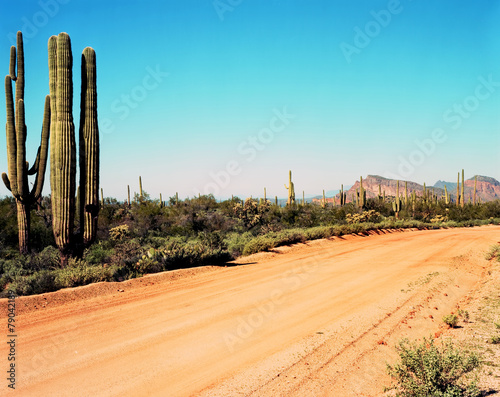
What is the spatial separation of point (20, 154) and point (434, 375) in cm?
1473

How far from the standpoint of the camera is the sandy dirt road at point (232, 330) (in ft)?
14.9

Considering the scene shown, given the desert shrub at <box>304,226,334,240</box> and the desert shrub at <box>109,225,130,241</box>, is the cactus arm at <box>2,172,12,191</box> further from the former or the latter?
the desert shrub at <box>304,226,334,240</box>

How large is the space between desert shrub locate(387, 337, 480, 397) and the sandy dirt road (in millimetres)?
423

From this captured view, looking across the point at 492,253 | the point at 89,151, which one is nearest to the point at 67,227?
the point at 89,151

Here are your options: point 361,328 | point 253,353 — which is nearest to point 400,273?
point 361,328

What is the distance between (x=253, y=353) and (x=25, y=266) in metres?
9.13

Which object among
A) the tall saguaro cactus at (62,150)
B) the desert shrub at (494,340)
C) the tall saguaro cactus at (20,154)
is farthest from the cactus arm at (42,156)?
the desert shrub at (494,340)

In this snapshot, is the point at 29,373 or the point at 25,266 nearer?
the point at 29,373

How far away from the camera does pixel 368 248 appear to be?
54.5 feet

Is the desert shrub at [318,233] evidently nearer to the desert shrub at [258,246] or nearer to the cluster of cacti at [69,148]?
the desert shrub at [258,246]

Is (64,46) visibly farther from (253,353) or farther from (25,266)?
(253,353)

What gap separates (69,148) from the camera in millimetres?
10406

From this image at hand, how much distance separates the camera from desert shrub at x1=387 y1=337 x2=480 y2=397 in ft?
12.1

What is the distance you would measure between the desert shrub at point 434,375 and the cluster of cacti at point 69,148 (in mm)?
9796
